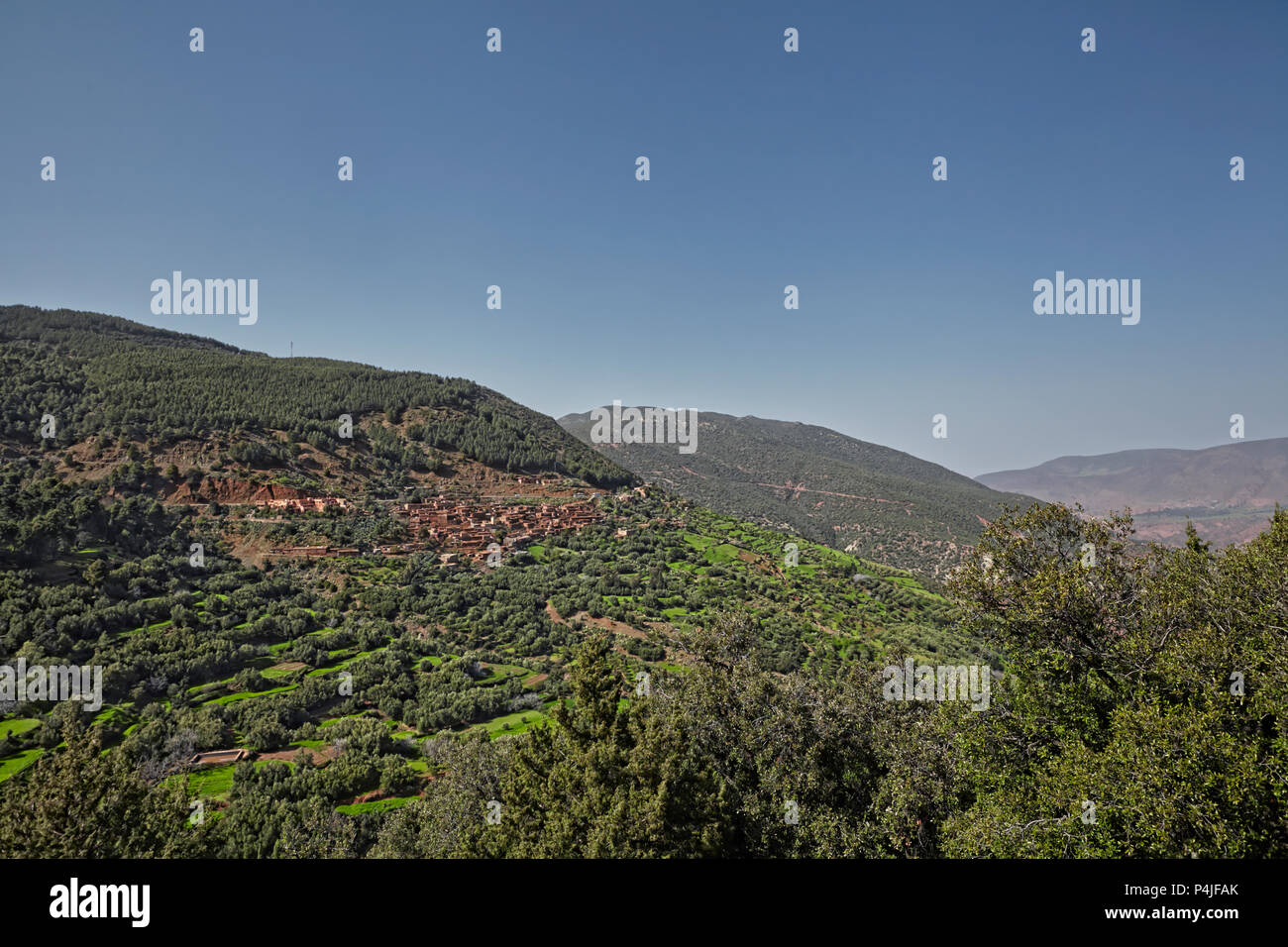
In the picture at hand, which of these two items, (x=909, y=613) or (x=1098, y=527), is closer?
(x=1098, y=527)

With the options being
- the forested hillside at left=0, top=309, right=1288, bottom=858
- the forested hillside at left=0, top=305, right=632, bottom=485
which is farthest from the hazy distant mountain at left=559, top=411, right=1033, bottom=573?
the forested hillside at left=0, top=309, right=1288, bottom=858

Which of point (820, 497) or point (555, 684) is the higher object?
point (820, 497)

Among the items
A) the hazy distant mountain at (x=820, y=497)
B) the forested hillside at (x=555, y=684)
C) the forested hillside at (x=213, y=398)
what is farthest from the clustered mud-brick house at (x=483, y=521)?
the hazy distant mountain at (x=820, y=497)

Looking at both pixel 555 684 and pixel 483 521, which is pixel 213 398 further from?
pixel 555 684

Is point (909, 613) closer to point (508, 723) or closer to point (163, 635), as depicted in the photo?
point (508, 723)

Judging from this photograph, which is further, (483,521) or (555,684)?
(483,521)

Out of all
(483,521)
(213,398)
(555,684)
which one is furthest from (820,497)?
(213,398)
